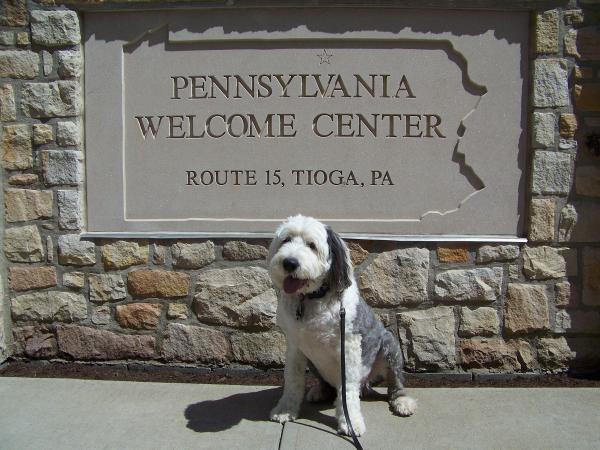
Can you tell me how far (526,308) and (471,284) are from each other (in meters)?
0.46

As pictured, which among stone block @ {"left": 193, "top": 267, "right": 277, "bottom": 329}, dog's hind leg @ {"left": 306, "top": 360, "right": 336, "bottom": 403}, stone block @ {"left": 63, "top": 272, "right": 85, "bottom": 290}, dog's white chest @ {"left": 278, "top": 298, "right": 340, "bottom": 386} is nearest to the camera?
dog's white chest @ {"left": 278, "top": 298, "right": 340, "bottom": 386}

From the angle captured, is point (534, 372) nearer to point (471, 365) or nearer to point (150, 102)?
point (471, 365)

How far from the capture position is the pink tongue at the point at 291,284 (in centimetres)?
315

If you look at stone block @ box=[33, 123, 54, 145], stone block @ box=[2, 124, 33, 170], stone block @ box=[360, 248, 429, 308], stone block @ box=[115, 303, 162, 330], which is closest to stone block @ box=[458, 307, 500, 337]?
stone block @ box=[360, 248, 429, 308]

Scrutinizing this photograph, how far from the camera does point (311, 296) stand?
11.2 ft

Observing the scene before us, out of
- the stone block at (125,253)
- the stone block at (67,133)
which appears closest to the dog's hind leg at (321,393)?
the stone block at (125,253)

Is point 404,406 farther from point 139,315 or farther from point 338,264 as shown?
point 139,315

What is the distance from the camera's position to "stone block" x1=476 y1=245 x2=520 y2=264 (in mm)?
4449

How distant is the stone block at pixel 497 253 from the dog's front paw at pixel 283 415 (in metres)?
1.87

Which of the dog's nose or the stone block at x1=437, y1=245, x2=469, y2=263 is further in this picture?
the stone block at x1=437, y1=245, x2=469, y2=263

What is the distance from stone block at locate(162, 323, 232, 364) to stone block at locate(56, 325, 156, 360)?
0.15 m

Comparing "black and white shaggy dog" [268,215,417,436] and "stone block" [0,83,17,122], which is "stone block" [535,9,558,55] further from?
"stone block" [0,83,17,122]

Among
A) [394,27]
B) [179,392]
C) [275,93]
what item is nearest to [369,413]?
[179,392]

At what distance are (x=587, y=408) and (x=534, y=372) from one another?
25.0 inches
